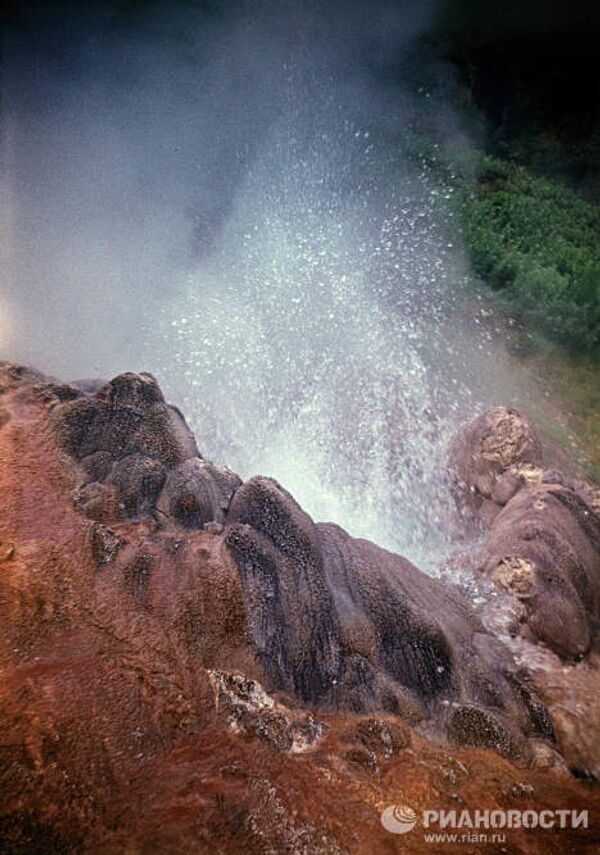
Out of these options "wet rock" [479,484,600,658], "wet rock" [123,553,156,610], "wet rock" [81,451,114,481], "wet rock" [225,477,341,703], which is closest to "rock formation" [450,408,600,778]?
"wet rock" [479,484,600,658]

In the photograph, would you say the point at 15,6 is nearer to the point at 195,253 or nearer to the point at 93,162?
the point at 93,162

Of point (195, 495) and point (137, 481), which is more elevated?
point (195, 495)

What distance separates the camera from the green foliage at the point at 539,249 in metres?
8.52

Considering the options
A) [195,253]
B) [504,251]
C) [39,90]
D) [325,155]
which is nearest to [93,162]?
[39,90]

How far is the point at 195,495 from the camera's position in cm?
300

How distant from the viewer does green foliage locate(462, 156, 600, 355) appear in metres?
8.52

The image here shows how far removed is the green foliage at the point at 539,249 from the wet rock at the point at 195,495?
711 centimetres

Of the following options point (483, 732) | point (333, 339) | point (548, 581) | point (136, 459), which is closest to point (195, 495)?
point (136, 459)

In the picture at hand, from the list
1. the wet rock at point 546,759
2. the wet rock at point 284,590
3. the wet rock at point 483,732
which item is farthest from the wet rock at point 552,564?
the wet rock at point 284,590

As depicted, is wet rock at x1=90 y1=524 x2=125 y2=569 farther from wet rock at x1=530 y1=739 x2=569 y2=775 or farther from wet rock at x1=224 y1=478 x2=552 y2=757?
wet rock at x1=530 y1=739 x2=569 y2=775

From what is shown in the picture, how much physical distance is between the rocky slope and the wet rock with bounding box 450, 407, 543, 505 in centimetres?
156

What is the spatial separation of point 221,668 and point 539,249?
9.70 meters

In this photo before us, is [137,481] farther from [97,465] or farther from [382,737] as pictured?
[382,737]

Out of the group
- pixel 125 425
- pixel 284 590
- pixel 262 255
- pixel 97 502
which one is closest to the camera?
pixel 284 590
